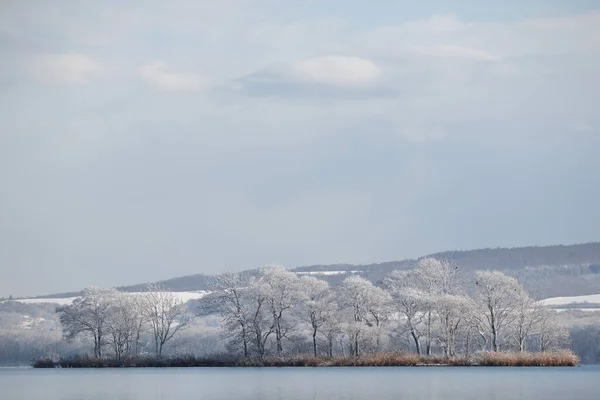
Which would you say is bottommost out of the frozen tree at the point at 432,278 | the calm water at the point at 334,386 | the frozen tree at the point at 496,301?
the calm water at the point at 334,386

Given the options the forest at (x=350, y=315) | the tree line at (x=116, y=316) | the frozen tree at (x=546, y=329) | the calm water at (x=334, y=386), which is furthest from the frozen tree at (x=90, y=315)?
the frozen tree at (x=546, y=329)

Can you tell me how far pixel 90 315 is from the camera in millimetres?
110938

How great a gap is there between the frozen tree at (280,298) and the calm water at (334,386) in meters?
22.3

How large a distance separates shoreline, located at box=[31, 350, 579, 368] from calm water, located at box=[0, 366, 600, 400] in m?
8.19

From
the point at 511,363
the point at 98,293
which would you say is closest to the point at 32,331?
the point at 98,293

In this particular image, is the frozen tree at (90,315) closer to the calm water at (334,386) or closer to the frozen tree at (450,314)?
the calm water at (334,386)

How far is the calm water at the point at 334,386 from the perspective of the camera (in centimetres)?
5056

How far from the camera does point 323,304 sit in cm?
9638

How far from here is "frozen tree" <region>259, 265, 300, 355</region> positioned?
Result: 97.8 metres

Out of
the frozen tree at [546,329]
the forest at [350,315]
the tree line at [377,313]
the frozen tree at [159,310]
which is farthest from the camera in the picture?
the frozen tree at [159,310]

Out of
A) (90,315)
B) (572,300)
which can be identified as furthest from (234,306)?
(572,300)

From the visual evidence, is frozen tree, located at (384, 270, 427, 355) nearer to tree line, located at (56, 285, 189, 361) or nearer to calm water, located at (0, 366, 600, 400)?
calm water, located at (0, 366, 600, 400)

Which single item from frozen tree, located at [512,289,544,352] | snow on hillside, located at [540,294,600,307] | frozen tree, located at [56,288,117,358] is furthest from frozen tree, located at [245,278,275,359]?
snow on hillside, located at [540,294,600,307]

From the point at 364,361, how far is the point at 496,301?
1229cm
